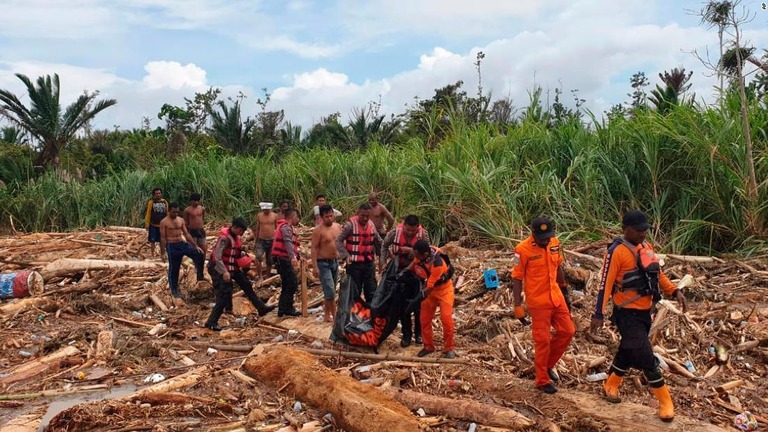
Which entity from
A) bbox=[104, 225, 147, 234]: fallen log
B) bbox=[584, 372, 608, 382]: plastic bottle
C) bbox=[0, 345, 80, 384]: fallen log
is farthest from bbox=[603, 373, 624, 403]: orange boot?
bbox=[104, 225, 147, 234]: fallen log

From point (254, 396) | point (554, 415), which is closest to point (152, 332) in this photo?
point (254, 396)

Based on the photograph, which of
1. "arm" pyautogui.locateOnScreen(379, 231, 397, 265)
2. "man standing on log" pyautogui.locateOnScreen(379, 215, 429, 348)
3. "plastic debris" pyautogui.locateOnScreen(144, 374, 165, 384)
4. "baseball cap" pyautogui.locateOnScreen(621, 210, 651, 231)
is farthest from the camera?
"arm" pyautogui.locateOnScreen(379, 231, 397, 265)

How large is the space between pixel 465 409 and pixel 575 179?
7309 mm

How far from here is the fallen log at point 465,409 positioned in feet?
15.9

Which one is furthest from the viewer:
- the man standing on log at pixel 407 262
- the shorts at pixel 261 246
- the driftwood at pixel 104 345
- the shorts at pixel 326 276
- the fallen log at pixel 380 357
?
the shorts at pixel 261 246

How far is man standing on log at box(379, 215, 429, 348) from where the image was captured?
6.76 meters

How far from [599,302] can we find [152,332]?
19.2 feet

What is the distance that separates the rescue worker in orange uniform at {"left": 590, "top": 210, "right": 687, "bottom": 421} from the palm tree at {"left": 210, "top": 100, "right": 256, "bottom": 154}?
22381 millimetres

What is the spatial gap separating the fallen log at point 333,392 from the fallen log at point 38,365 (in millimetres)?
2314

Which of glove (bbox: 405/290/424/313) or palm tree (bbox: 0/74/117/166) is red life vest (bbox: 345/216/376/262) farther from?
palm tree (bbox: 0/74/117/166)

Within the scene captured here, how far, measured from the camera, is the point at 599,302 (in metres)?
4.91

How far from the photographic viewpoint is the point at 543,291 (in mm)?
5230

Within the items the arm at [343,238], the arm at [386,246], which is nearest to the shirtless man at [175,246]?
the arm at [343,238]

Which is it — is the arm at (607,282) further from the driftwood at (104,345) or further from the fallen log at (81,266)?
the fallen log at (81,266)
